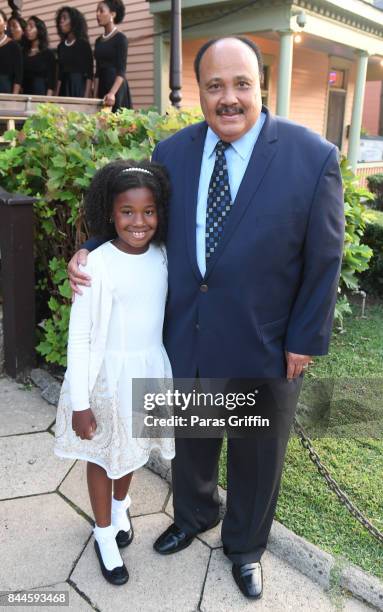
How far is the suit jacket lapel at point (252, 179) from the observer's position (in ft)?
6.05

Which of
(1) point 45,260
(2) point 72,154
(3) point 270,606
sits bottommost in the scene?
(3) point 270,606

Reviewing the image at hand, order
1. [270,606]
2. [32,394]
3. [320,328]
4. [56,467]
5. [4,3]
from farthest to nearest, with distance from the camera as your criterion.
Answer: [4,3] < [32,394] < [56,467] < [270,606] < [320,328]

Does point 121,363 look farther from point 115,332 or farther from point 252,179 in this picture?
point 252,179

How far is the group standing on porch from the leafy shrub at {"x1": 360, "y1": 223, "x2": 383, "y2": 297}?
3.63m

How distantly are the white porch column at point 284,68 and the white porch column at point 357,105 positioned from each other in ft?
9.92

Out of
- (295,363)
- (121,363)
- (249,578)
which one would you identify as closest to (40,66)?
(121,363)

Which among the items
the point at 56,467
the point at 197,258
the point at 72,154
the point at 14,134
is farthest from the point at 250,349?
the point at 14,134

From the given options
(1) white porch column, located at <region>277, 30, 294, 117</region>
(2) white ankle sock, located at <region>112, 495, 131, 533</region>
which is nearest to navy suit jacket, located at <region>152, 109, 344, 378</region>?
(2) white ankle sock, located at <region>112, 495, 131, 533</region>

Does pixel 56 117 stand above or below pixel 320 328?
above

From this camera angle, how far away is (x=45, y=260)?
3947 millimetres

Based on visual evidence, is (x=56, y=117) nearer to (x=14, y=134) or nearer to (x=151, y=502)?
(x=14, y=134)

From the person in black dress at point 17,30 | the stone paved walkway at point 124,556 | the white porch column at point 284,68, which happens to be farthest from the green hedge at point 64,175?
the white porch column at point 284,68

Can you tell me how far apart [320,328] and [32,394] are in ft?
7.74

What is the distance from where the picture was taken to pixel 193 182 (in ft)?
6.54
